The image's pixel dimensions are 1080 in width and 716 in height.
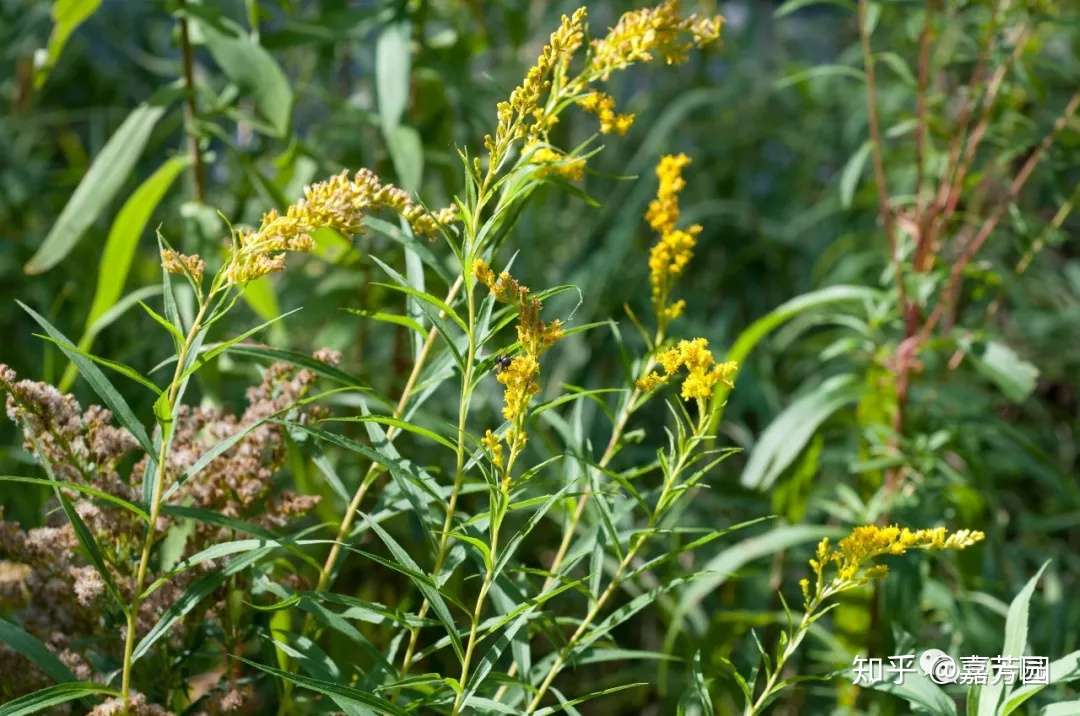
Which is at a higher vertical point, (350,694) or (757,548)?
(350,694)

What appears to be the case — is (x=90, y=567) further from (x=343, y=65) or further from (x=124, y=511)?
(x=343, y=65)

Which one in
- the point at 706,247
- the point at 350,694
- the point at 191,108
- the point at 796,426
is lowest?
the point at 706,247

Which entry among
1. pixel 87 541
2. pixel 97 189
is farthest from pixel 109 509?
pixel 97 189

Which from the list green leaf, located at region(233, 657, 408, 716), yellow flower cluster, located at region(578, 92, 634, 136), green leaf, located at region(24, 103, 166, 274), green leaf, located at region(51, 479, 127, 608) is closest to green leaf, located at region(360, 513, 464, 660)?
green leaf, located at region(233, 657, 408, 716)

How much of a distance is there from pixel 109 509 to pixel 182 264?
0.20 metres

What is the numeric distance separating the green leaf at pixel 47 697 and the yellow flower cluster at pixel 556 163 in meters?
0.38

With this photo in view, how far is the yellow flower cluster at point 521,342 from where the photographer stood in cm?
63

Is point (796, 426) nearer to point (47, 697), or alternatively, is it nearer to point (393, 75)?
point (393, 75)

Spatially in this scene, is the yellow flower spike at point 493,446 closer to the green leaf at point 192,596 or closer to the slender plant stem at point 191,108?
the green leaf at point 192,596

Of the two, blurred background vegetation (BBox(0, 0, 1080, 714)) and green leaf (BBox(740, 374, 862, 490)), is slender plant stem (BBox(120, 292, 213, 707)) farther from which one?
green leaf (BBox(740, 374, 862, 490))

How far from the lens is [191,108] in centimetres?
123

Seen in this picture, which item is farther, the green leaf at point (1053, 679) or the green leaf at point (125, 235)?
the green leaf at point (125, 235)

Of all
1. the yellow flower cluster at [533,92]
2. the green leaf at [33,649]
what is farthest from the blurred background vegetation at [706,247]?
the green leaf at [33,649]

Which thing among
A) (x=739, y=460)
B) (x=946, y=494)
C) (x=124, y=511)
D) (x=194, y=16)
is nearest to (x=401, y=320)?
(x=124, y=511)
